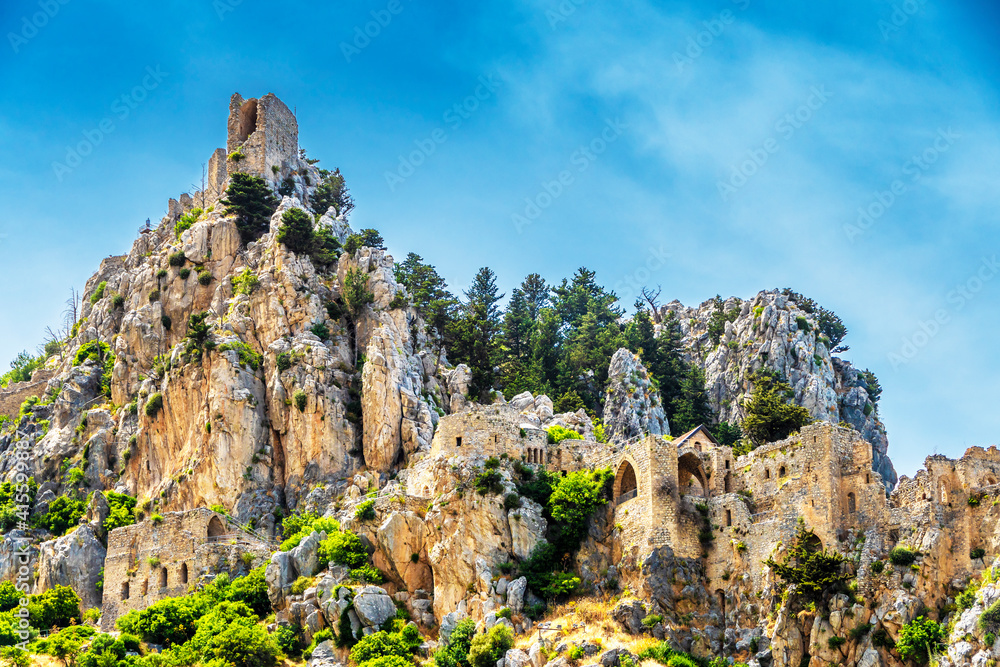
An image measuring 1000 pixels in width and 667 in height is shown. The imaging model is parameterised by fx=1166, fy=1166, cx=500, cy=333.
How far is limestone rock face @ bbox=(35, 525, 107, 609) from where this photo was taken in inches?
2862

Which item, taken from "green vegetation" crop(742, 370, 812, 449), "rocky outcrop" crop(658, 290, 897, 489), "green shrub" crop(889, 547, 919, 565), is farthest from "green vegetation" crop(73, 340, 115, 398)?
"green shrub" crop(889, 547, 919, 565)

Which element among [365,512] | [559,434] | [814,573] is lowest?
[814,573]

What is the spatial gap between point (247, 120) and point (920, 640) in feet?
266

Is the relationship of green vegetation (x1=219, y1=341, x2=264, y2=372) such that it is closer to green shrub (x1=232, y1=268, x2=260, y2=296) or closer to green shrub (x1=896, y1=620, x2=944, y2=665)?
green shrub (x1=232, y1=268, x2=260, y2=296)

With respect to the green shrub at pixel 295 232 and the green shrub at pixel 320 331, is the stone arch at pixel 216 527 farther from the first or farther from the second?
the green shrub at pixel 295 232

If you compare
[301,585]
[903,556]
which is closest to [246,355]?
[301,585]

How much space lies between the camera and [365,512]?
221ft

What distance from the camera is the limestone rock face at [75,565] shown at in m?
72.7

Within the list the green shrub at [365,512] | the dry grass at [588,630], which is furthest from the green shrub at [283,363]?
the dry grass at [588,630]

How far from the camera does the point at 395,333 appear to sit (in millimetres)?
82875

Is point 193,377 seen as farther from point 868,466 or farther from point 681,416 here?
point 868,466

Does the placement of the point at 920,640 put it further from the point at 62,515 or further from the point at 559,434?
the point at 62,515

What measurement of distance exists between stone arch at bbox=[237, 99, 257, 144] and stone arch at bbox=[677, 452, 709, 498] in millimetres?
60786

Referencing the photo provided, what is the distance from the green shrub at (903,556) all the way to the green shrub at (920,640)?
2.78 m
